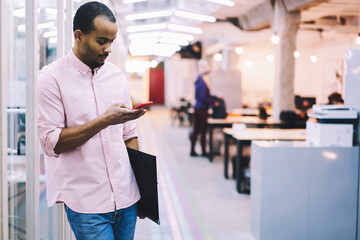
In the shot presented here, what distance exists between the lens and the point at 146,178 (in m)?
1.73

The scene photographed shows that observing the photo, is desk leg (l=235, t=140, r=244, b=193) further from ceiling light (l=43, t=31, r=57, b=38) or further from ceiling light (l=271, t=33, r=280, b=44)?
ceiling light (l=271, t=33, r=280, b=44)

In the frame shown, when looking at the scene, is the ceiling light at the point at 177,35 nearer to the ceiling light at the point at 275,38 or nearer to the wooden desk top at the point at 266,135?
the ceiling light at the point at 275,38

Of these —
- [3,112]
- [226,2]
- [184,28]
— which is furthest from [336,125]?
[184,28]

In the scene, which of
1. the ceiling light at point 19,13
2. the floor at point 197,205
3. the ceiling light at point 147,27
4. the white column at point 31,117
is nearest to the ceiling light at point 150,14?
the ceiling light at point 147,27

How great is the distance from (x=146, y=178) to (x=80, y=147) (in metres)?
0.33

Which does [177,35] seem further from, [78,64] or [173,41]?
[78,64]

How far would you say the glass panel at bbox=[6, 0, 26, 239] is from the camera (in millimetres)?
2068

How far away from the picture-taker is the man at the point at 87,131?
1489mm

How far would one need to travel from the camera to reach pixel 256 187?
12.2ft

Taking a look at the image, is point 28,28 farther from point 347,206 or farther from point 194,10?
point 194,10

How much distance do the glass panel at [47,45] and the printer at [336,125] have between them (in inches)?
93.6

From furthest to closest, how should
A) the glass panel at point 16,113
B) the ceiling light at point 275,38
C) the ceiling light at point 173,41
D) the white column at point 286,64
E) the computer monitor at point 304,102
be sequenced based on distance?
the ceiling light at point 173,41 → the computer monitor at point 304,102 → the white column at point 286,64 → the ceiling light at point 275,38 → the glass panel at point 16,113

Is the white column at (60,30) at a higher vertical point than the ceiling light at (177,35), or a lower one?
lower

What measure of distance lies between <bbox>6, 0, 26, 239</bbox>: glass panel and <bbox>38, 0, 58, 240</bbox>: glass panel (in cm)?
29
